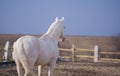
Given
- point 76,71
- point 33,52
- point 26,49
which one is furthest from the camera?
point 76,71

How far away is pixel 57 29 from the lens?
8164 millimetres

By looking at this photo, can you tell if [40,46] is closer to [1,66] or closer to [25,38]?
[25,38]

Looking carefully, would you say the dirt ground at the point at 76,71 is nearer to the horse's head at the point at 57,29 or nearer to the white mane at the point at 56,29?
the horse's head at the point at 57,29

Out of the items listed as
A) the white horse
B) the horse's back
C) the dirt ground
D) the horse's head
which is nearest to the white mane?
the horse's head

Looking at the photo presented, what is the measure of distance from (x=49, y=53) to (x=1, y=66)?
613 centimetres

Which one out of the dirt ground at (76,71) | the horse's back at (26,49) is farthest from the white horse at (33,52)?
the dirt ground at (76,71)

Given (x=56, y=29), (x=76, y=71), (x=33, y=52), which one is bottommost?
(x=76, y=71)

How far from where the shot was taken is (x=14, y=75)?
9641 mm

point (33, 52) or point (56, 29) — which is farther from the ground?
point (56, 29)

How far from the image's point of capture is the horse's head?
26.5 feet

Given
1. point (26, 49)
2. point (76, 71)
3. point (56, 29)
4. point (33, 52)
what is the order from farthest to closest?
point (76, 71), point (56, 29), point (33, 52), point (26, 49)

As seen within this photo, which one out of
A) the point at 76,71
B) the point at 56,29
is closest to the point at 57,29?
the point at 56,29

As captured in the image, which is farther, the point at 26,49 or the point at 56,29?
the point at 56,29

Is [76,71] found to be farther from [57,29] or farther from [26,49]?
[26,49]
